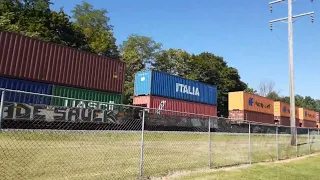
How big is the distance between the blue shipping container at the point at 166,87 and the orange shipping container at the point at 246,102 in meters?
7.49

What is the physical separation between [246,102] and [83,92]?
2314cm

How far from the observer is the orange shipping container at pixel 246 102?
113 ft

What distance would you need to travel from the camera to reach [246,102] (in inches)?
1372

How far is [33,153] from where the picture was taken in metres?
8.12

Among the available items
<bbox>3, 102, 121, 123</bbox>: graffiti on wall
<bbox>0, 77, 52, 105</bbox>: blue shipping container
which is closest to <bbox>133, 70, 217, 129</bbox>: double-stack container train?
<bbox>0, 77, 52, 105</bbox>: blue shipping container

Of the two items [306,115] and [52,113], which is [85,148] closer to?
[52,113]

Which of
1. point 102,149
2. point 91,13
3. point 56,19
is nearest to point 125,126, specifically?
point 102,149

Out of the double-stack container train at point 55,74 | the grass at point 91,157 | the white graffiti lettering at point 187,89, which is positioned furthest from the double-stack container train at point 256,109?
the grass at point 91,157

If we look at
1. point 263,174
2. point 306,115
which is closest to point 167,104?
point 263,174

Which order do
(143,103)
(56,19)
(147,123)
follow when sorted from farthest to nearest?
(56,19), (143,103), (147,123)

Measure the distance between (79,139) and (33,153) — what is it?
1.72 metres

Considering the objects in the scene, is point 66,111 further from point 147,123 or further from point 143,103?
point 143,103

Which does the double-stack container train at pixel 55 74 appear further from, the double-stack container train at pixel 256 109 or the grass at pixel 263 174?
the double-stack container train at pixel 256 109

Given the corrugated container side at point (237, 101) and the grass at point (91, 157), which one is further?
the corrugated container side at point (237, 101)
